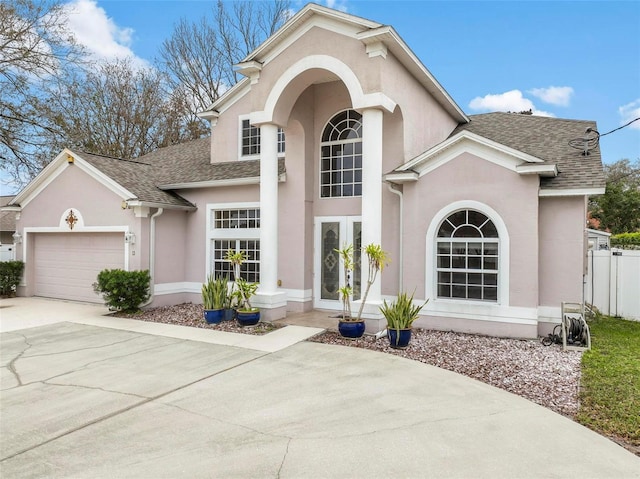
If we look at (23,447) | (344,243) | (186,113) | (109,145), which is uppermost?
(186,113)

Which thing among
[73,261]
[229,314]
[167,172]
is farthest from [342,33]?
[73,261]

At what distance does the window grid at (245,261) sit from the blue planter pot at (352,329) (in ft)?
13.9

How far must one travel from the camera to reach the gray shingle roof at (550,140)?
844 centimetres

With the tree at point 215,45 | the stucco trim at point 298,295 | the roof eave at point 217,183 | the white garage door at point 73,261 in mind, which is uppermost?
the tree at point 215,45

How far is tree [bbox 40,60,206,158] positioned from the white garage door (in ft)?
34.4

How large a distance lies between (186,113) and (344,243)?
19.7 meters

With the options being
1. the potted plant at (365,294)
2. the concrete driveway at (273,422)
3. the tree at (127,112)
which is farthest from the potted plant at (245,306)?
the tree at (127,112)

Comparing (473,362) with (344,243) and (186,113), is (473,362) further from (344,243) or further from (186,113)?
(186,113)

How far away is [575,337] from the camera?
799 cm

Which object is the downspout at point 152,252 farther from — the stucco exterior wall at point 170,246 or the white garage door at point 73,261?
the white garage door at point 73,261

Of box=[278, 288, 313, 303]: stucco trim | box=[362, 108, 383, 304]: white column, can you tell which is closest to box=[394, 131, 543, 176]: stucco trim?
box=[362, 108, 383, 304]: white column

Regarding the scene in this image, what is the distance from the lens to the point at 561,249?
844 cm

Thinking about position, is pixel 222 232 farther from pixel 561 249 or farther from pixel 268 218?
pixel 561 249

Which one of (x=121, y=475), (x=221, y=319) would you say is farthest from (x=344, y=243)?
(x=121, y=475)
